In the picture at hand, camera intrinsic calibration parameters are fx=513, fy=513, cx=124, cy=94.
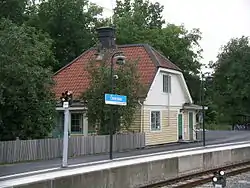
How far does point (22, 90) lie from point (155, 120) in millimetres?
11625

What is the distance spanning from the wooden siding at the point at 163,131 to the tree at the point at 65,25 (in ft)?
55.5

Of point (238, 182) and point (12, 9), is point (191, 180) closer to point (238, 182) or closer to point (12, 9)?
point (238, 182)

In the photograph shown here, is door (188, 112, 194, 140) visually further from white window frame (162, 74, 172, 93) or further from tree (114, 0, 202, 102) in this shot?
tree (114, 0, 202, 102)

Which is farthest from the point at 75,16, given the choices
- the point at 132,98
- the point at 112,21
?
the point at 132,98

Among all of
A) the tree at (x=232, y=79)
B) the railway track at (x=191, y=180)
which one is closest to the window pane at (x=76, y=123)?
the railway track at (x=191, y=180)

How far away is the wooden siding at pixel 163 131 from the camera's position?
31.6m

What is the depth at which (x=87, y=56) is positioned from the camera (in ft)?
119

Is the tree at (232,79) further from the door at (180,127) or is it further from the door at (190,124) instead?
the door at (180,127)

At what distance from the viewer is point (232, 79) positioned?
6894 centimetres

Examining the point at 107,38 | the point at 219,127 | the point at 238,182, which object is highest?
the point at 107,38

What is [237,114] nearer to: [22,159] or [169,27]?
[169,27]

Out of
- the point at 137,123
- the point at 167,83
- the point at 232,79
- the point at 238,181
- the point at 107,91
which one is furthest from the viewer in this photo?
the point at 232,79

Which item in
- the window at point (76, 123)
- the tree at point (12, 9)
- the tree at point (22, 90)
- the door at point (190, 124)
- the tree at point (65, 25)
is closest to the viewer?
the tree at point (22, 90)

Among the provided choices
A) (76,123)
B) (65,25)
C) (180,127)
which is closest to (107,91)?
(76,123)
